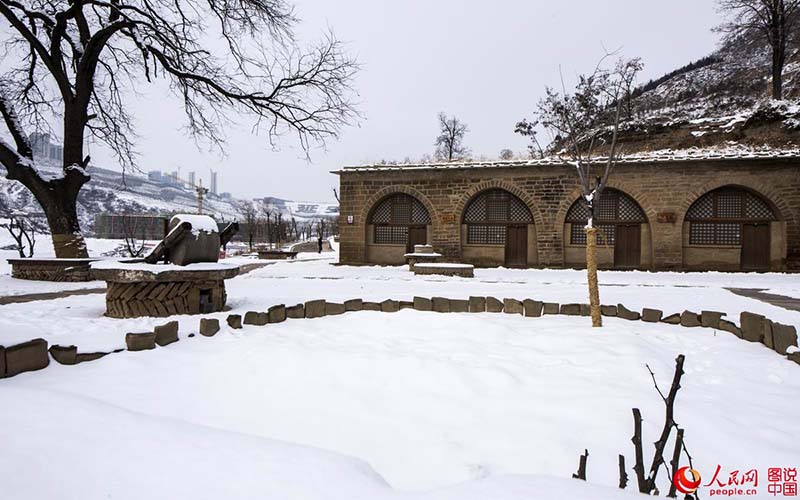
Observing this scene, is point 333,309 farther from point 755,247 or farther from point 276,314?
point 755,247

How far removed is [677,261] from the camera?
1560cm

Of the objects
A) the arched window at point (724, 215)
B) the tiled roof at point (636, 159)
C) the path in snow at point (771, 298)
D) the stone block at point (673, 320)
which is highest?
the tiled roof at point (636, 159)

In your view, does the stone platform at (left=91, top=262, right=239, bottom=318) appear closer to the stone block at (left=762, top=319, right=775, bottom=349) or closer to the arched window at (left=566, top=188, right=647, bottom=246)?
the stone block at (left=762, top=319, right=775, bottom=349)

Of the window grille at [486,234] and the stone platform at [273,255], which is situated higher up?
the window grille at [486,234]

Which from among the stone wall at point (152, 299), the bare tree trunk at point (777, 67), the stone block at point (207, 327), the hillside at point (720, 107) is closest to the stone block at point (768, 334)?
the stone block at point (207, 327)

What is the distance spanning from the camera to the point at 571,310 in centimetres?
604

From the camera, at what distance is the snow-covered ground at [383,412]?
1.98 meters

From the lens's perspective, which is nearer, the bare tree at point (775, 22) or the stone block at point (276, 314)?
the stone block at point (276, 314)

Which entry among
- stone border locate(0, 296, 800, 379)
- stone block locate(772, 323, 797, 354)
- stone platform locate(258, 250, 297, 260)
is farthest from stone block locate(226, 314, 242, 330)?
stone platform locate(258, 250, 297, 260)

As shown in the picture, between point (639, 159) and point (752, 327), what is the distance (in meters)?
12.6

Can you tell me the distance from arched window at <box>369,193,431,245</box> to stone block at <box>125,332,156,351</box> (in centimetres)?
1513

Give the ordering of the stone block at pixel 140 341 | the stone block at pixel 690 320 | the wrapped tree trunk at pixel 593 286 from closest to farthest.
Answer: the stone block at pixel 140 341 → the wrapped tree trunk at pixel 593 286 → the stone block at pixel 690 320

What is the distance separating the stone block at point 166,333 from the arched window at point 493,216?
14.9 meters

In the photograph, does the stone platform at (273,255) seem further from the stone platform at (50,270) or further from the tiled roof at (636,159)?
the stone platform at (50,270)
